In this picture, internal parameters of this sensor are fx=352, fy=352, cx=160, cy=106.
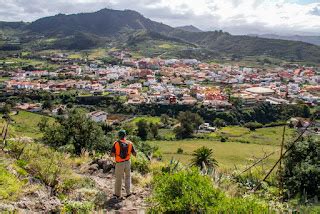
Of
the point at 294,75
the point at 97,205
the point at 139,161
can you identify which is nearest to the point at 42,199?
the point at 97,205

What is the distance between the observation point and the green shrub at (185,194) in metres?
4.83

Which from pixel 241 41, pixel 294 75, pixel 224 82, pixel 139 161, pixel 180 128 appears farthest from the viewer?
pixel 241 41

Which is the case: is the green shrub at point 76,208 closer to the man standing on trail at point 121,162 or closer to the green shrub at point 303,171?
the man standing on trail at point 121,162

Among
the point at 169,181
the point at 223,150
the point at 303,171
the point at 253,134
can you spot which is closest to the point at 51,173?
the point at 169,181

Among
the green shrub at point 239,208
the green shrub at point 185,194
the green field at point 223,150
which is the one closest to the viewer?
the green shrub at point 239,208

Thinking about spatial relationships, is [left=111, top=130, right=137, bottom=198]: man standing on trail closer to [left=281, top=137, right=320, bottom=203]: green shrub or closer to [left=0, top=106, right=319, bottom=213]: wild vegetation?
[left=0, top=106, right=319, bottom=213]: wild vegetation

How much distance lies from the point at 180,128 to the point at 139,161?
40801 millimetres

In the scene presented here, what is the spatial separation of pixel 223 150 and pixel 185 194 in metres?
33.7

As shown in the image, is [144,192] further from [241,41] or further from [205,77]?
[241,41]

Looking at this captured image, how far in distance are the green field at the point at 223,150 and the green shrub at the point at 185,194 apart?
2585 centimetres

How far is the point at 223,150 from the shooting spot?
124ft

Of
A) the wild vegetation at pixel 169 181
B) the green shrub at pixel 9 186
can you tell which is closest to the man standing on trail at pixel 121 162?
the wild vegetation at pixel 169 181

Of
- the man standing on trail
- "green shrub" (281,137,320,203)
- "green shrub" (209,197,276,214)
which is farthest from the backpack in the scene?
"green shrub" (281,137,320,203)

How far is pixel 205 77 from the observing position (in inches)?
4033
